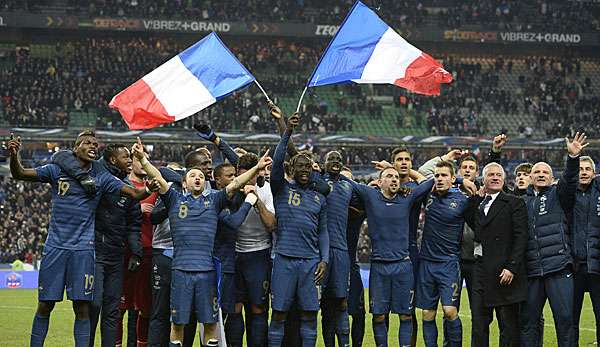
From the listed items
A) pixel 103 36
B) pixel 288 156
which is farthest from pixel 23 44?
pixel 288 156

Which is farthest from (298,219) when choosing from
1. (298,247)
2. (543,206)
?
(543,206)

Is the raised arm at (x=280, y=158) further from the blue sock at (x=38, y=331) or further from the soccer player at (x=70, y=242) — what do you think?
the blue sock at (x=38, y=331)

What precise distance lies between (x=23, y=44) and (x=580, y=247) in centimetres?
3765

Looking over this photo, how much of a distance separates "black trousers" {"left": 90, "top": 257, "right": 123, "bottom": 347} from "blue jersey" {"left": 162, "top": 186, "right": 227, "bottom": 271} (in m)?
0.86

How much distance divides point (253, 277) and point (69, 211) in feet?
6.93

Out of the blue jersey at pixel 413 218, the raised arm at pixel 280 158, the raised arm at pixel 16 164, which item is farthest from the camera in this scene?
the blue jersey at pixel 413 218

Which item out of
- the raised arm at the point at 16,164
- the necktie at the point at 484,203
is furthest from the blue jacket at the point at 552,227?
the raised arm at the point at 16,164

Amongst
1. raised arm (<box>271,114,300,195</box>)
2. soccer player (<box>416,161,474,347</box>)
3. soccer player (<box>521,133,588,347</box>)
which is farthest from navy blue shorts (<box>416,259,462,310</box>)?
raised arm (<box>271,114,300,195</box>)

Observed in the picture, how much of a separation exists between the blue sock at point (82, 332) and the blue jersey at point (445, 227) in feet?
12.5

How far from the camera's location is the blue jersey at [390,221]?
10.8m

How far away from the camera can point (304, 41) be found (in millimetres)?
47750

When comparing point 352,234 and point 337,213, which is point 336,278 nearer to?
point 337,213

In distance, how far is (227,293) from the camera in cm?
1050

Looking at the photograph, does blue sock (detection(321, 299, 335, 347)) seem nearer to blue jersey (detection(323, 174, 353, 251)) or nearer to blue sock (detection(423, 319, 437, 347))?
blue jersey (detection(323, 174, 353, 251))
